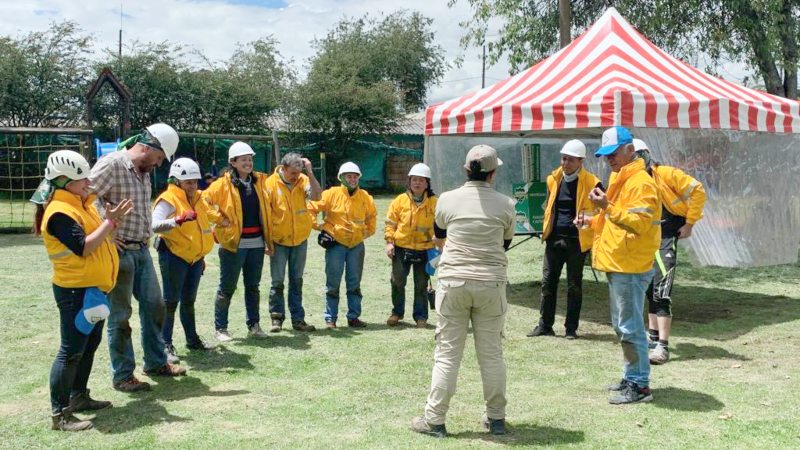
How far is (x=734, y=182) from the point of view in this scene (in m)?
10.5

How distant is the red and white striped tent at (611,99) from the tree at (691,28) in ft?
18.8

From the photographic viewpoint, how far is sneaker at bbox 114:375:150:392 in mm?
5898

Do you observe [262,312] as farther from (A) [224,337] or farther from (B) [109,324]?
(B) [109,324]

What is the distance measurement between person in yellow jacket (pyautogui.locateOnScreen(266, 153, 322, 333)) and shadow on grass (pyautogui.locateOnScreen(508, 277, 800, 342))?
8.91 feet

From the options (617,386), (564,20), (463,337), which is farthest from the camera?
(564,20)

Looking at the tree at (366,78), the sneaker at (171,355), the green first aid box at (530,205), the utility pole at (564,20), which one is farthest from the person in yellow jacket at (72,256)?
the tree at (366,78)

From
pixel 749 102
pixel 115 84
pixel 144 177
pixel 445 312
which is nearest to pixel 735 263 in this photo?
pixel 749 102

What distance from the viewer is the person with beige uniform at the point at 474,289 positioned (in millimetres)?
4832

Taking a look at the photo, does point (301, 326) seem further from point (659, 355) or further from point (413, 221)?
point (659, 355)

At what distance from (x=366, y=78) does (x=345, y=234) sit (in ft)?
125

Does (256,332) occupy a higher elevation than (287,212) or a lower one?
lower

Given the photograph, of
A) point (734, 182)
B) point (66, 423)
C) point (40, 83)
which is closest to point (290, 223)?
point (66, 423)

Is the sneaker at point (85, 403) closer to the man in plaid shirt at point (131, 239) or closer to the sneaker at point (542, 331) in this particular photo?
the man in plaid shirt at point (131, 239)

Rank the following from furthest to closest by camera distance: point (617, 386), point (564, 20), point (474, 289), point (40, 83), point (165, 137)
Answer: point (40, 83)
point (564, 20)
point (617, 386)
point (165, 137)
point (474, 289)
